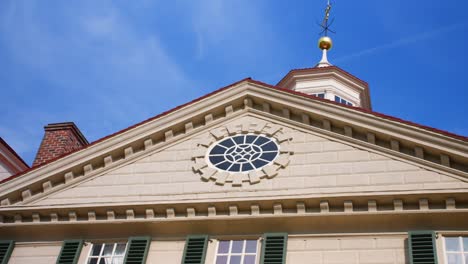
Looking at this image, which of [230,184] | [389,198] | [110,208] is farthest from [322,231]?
[110,208]

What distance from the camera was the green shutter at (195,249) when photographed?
14398mm

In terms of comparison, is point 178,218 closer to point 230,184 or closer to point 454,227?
point 230,184

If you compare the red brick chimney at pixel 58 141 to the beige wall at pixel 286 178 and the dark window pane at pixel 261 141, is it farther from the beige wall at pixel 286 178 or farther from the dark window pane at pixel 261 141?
the dark window pane at pixel 261 141

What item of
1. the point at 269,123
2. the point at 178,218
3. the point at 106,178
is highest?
the point at 269,123

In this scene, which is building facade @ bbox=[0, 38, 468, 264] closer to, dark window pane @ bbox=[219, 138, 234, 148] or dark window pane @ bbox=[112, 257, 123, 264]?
dark window pane @ bbox=[219, 138, 234, 148]

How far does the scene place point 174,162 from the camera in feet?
55.6

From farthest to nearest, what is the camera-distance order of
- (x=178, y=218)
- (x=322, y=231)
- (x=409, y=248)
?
(x=178, y=218) → (x=322, y=231) → (x=409, y=248)

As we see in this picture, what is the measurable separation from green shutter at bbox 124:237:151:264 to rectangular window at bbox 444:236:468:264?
6.55 m

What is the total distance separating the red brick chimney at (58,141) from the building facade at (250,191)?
2.68 meters

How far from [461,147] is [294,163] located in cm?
387

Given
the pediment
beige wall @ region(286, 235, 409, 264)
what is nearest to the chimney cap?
the pediment

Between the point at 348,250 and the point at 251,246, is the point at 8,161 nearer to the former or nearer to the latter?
the point at 251,246

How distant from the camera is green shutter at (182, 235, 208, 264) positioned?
14.4 m

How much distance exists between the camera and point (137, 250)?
1492 centimetres
